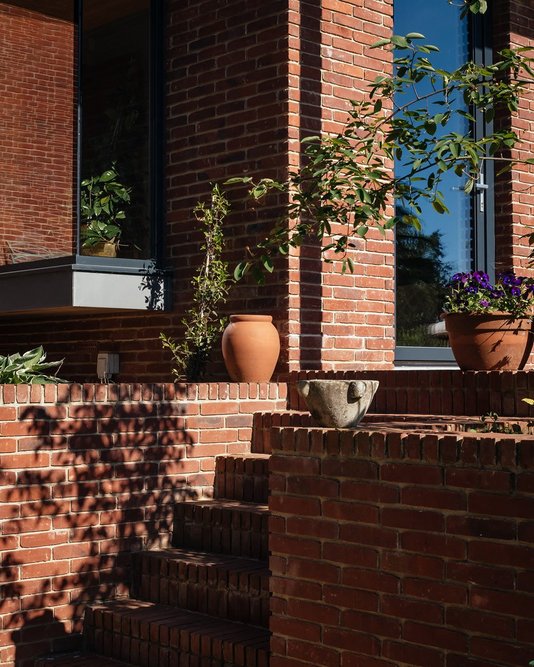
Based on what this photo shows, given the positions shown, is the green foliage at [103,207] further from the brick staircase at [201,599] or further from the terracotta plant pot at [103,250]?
the brick staircase at [201,599]

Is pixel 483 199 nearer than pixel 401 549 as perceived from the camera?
No

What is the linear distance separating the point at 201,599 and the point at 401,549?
169 cm

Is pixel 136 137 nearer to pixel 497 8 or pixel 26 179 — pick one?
pixel 26 179

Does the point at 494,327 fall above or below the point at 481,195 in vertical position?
below

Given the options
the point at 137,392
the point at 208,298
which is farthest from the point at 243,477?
the point at 208,298

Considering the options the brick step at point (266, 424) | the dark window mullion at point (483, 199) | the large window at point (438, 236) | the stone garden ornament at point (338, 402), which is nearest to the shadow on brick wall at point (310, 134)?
the brick step at point (266, 424)

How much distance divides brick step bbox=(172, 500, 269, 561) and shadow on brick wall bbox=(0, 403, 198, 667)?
120 millimetres

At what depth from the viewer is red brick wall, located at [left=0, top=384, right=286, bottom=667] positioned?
523cm

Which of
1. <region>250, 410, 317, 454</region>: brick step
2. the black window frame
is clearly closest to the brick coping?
<region>250, 410, 317, 454</region>: brick step

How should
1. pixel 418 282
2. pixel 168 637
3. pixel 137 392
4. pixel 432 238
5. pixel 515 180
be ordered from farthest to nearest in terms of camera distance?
pixel 515 180 → pixel 432 238 → pixel 418 282 → pixel 137 392 → pixel 168 637

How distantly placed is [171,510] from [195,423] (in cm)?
50

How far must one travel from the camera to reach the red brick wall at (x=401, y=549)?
3.49 metres

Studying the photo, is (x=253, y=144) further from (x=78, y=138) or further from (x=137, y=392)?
(x=137, y=392)

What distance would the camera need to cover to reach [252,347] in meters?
6.46
